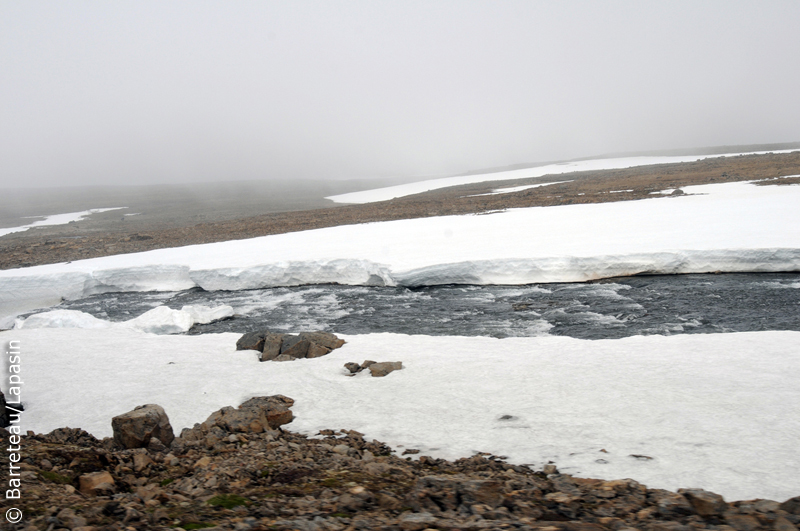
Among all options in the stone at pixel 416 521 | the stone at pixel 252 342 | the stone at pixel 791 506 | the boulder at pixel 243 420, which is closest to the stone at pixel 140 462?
the boulder at pixel 243 420

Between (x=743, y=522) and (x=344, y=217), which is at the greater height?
(x=344, y=217)

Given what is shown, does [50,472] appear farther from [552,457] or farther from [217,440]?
[552,457]

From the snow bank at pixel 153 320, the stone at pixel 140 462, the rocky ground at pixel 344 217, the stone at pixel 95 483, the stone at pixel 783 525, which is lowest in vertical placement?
the stone at pixel 783 525

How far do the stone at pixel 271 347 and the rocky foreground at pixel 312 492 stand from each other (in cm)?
306

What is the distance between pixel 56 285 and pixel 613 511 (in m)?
19.7

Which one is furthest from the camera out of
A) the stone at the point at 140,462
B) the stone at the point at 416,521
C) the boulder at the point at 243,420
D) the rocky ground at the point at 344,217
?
the rocky ground at the point at 344,217

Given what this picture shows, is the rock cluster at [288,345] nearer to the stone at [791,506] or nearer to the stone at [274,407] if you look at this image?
the stone at [274,407]

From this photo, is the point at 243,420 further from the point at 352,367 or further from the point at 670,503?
the point at 670,503

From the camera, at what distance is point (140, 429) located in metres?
5.51

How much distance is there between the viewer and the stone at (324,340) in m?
9.23

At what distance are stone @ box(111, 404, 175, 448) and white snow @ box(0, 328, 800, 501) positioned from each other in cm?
97

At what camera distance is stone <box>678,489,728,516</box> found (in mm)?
3695

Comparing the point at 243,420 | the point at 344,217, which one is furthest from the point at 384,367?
the point at 344,217

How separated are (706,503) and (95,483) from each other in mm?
4795
